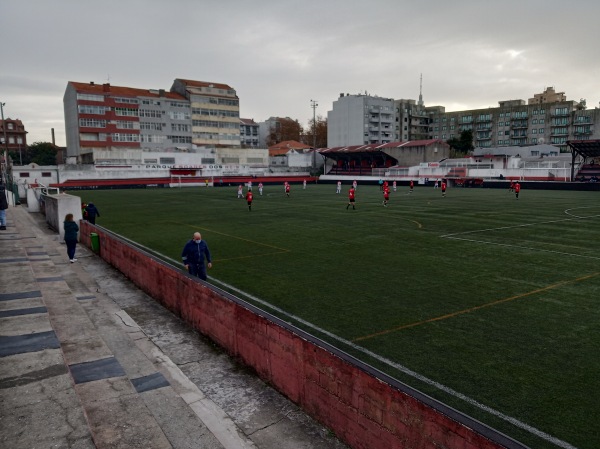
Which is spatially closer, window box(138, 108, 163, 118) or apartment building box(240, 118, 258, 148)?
window box(138, 108, 163, 118)

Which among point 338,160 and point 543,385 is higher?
point 338,160

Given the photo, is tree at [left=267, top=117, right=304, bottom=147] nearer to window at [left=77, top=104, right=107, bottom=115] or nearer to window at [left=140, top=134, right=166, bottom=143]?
window at [left=140, top=134, right=166, bottom=143]

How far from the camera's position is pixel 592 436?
5.56 m

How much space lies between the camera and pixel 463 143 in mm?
101562

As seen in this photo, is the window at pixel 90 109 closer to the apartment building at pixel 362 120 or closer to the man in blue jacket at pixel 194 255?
the apartment building at pixel 362 120

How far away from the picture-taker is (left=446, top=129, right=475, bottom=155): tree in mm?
101188

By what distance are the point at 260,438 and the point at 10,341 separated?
5.37 meters

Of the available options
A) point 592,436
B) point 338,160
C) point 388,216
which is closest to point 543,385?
point 592,436

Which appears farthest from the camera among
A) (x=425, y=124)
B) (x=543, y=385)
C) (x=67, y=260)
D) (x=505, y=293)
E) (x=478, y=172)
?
(x=425, y=124)

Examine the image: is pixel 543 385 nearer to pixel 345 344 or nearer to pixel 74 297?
pixel 345 344

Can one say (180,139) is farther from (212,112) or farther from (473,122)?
(473,122)

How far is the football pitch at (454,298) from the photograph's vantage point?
661 centimetres

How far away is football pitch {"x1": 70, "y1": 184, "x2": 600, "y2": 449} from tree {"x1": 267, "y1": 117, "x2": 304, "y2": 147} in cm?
13779

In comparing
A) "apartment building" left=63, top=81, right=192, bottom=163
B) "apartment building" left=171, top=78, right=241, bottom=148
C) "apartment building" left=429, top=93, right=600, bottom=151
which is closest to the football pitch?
"apartment building" left=63, top=81, right=192, bottom=163
